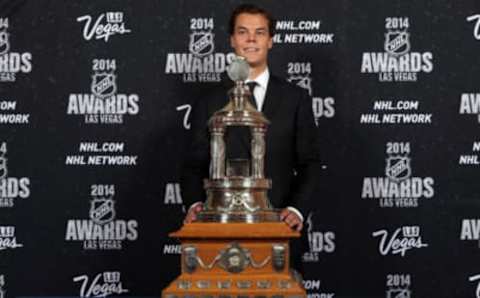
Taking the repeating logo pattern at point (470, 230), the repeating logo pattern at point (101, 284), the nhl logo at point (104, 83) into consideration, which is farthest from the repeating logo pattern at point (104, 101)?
the repeating logo pattern at point (470, 230)

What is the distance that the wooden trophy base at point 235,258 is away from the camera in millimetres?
2664

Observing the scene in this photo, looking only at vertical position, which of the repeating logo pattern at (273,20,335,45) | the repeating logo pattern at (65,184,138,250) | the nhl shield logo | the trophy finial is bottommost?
the repeating logo pattern at (65,184,138,250)

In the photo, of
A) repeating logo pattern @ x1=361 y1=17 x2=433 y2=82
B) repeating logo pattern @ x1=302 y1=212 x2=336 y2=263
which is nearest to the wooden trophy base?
repeating logo pattern @ x1=302 y1=212 x2=336 y2=263

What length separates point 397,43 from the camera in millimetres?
4465

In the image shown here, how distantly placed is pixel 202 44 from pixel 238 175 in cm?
183

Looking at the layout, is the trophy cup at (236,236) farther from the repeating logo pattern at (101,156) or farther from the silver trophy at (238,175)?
the repeating logo pattern at (101,156)

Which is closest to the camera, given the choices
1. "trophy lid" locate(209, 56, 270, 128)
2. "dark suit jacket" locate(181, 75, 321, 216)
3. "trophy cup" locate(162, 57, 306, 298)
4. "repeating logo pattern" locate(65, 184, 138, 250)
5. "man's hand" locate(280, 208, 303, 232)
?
"trophy cup" locate(162, 57, 306, 298)

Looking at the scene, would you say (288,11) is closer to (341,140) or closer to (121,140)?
(341,140)

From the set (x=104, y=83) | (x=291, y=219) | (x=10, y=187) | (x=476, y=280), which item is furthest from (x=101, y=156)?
(x=476, y=280)

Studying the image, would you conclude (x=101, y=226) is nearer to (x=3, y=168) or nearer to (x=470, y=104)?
(x=3, y=168)

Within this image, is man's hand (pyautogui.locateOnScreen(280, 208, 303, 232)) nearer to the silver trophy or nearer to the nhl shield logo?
the silver trophy

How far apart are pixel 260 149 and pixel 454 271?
6.66 ft

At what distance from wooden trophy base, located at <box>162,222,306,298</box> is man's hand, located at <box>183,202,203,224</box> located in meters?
0.10

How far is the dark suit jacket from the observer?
327cm
